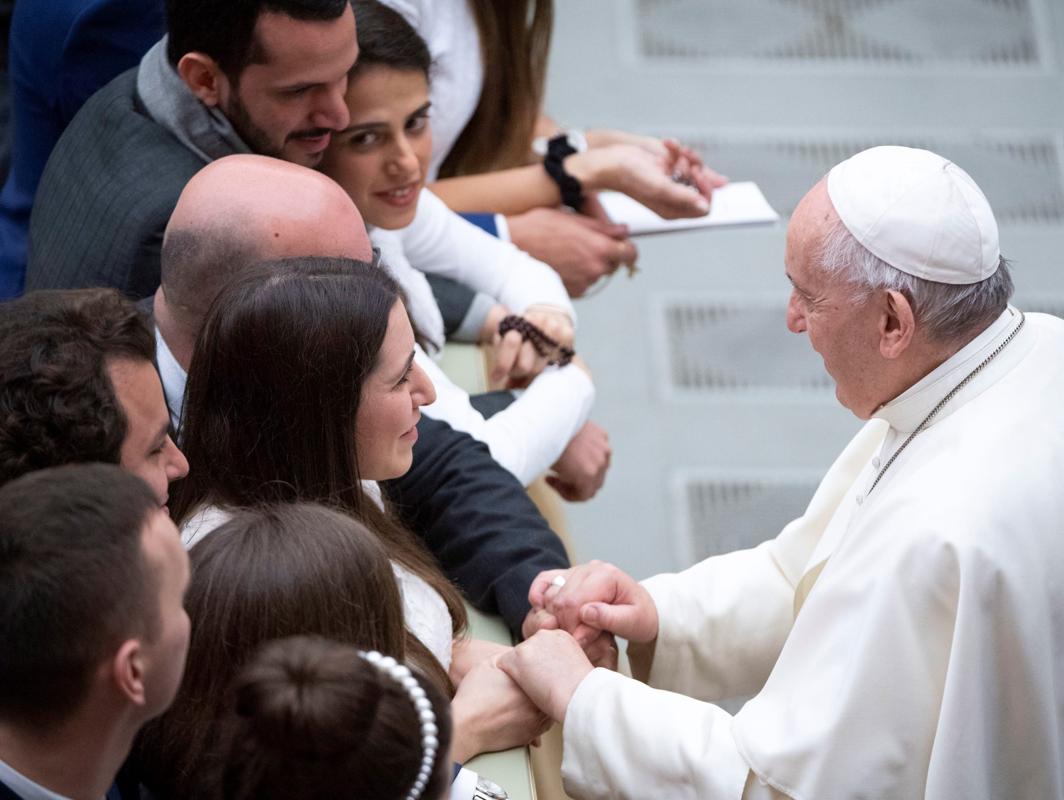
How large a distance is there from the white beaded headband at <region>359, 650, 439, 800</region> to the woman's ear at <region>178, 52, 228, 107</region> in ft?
5.30

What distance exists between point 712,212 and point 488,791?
1984mm

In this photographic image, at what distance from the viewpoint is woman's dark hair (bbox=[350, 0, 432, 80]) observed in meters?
2.81

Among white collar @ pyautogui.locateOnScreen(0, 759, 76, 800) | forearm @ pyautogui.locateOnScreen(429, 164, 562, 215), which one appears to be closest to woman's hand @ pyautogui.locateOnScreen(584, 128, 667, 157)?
forearm @ pyautogui.locateOnScreen(429, 164, 562, 215)

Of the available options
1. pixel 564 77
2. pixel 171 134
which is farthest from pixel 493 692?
pixel 564 77

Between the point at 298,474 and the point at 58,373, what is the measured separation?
41cm

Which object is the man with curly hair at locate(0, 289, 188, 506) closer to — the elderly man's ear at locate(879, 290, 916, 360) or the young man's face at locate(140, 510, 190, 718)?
the young man's face at locate(140, 510, 190, 718)

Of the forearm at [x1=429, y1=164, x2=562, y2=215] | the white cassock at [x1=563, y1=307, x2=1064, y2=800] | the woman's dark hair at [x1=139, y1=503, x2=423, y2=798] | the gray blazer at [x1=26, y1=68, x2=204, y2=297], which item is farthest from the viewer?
the forearm at [x1=429, y1=164, x2=562, y2=215]

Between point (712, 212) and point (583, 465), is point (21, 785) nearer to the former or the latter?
point (583, 465)

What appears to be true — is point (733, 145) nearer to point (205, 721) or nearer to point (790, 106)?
point (790, 106)

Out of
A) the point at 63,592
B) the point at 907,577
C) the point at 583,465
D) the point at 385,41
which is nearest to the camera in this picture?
the point at 63,592

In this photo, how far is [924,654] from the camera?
1932 mm

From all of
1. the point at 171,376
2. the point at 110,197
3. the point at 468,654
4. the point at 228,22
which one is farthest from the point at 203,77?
the point at 468,654

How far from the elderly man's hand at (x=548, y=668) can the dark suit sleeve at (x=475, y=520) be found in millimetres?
152

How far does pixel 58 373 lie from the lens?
1.76 metres
